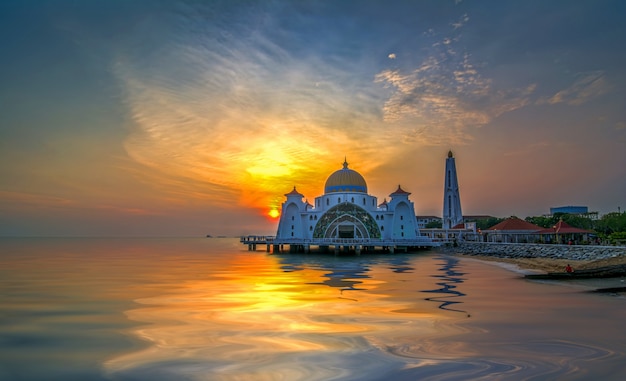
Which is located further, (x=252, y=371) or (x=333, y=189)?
(x=333, y=189)

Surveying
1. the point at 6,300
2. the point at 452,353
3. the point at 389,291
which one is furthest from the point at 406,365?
the point at 6,300

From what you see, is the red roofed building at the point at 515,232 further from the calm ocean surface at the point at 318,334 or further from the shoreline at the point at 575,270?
the calm ocean surface at the point at 318,334

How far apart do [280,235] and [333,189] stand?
10604mm

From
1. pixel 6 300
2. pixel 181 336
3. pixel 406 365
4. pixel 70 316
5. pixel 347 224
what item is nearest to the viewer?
pixel 406 365

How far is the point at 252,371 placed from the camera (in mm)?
9250

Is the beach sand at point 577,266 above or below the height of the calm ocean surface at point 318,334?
above

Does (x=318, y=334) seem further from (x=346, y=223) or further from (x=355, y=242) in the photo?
(x=346, y=223)

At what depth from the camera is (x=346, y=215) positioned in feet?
200

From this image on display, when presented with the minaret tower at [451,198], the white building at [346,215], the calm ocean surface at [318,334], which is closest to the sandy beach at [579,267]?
the calm ocean surface at [318,334]

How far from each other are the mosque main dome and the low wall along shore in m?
15.2

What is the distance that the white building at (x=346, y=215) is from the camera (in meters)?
61.0

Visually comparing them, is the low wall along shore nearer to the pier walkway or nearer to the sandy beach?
the sandy beach

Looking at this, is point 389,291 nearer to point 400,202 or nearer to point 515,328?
point 515,328

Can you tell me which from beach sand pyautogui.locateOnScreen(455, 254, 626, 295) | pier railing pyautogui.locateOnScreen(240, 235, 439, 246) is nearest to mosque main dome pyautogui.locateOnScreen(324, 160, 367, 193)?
pier railing pyautogui.locateOnScreen(240, 235, 439, 246)
